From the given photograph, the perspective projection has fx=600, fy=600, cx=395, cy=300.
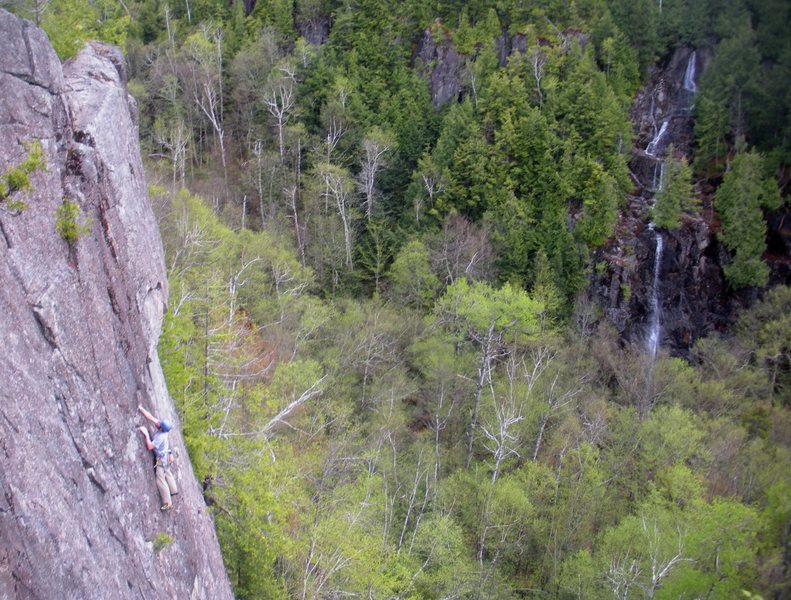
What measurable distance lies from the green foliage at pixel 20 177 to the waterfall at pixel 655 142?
1745 inches

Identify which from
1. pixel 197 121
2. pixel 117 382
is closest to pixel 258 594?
pixel 117 382

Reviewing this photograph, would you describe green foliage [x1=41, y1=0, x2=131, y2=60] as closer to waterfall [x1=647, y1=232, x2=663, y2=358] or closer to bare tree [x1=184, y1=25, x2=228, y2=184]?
bare tree [x1=184, y1=25, x2=228, y2=184]

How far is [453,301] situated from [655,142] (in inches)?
1014

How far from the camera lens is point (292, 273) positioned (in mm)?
32719

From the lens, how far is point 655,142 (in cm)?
4578

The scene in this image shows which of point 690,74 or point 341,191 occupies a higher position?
point 690,74

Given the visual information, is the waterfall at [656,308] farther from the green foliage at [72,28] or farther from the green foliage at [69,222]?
the green foliage at [69,222]

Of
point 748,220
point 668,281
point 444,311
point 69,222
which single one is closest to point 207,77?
point 444,311

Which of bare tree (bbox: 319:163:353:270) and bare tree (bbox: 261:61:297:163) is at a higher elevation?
bare tree (bbox: 261:61:297:163)

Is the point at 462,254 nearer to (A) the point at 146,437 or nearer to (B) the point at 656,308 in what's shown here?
(B) the point at 656,308

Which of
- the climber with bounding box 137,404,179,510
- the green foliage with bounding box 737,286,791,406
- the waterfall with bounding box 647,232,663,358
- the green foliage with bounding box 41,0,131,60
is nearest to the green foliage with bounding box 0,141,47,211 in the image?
the climber with bounding box 137,404,179,510

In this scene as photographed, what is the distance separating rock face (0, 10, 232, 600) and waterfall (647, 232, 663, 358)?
33.9m

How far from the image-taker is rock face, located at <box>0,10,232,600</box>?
290 inches

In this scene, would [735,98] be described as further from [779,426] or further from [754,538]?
[754,538]
